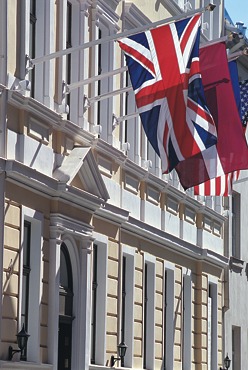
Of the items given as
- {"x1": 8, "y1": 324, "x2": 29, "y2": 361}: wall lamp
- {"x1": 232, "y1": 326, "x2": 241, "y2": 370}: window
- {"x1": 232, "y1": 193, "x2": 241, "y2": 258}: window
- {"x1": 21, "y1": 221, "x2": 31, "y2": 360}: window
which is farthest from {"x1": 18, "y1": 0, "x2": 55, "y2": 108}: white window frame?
{"x1": 232, "y1": 326, "x2": 241, "y2": 370}: window

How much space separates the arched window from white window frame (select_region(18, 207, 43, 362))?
1.58 m

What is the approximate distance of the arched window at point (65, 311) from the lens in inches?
1031

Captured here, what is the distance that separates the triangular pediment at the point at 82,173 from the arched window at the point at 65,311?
122cm

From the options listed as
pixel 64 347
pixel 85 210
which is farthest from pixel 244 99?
pixel 64 347

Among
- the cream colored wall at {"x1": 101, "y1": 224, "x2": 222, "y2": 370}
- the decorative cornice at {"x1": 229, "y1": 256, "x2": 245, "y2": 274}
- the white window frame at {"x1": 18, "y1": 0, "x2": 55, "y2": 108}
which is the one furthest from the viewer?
the decorative cornice at {"x1": 229, "y1": 256, "x2": 245, "y2": 274}

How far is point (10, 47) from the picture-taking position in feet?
76.7

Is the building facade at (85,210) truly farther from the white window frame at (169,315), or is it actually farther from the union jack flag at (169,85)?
the union jack flag at (169,85)

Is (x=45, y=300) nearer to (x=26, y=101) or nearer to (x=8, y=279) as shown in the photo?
(x=8, y=279)

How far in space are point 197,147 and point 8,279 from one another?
Answer: 180 inches

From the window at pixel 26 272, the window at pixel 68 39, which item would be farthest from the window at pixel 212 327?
the window at pixel 26 272

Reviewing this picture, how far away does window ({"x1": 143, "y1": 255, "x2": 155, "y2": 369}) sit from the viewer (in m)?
31.6

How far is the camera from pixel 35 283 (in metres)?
24.4

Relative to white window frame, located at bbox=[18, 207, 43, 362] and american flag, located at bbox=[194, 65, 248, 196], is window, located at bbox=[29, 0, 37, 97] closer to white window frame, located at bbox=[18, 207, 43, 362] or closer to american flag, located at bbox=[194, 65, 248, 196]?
Answer: white window frame, located at bbox=[18, 207, 43, 362]

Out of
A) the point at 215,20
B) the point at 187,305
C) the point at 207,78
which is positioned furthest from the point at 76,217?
the point at 215,20
